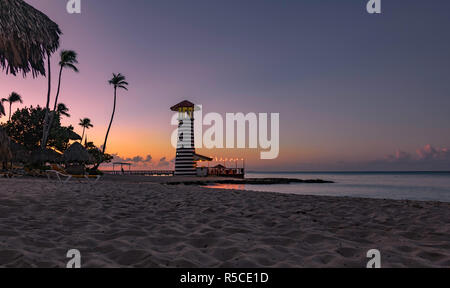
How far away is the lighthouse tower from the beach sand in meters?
26.7

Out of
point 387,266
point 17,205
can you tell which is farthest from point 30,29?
point 387,266

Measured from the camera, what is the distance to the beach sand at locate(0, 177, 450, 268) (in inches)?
115

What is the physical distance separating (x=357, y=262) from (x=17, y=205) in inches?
255

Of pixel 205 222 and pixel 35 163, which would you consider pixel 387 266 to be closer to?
pixel 205 222

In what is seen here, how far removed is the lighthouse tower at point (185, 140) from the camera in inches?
1288

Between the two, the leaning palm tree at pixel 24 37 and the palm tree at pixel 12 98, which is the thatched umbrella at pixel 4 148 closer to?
the leaning palm tree at pixel 24 37

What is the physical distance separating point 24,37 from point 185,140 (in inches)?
1058

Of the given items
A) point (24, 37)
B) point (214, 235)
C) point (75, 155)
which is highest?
point (24, 37)

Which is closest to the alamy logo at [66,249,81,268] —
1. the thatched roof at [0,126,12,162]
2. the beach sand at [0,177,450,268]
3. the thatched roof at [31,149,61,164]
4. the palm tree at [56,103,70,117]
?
the beach sand at [0,177,450,268]

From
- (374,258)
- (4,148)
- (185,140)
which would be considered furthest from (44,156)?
(374,258)

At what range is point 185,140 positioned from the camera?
109ft

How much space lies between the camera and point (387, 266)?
2.76 meters

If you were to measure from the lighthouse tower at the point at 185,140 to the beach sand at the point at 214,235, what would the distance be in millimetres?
26687

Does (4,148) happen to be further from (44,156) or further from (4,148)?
(44,156)
